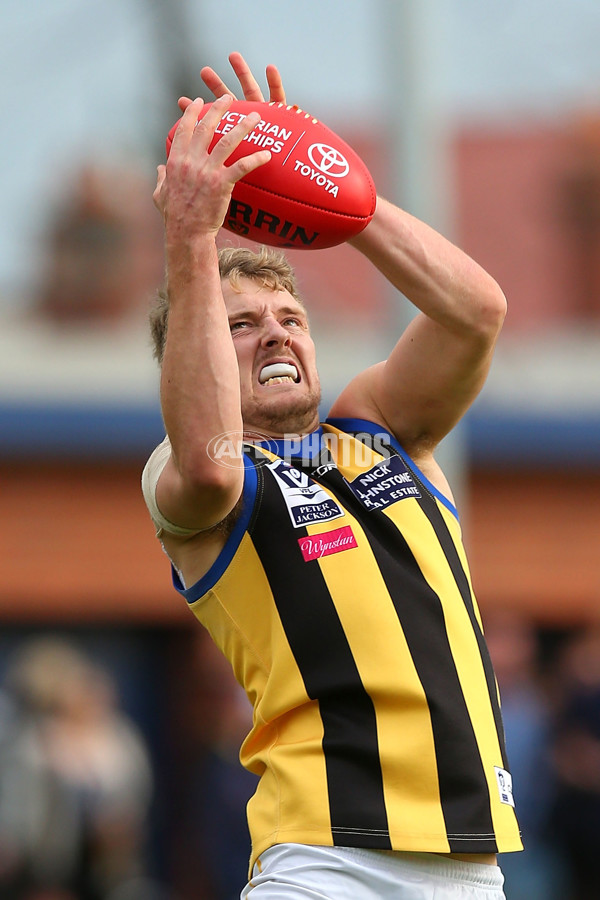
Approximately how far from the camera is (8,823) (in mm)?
6977

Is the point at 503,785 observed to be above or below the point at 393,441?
below

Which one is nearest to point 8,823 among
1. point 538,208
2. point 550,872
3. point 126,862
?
point 126,862

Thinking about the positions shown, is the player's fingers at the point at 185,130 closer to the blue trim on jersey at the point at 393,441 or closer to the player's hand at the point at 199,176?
the player's hand at the point at 199,176

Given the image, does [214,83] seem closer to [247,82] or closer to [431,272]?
[247,82]

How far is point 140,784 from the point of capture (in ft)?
24.6

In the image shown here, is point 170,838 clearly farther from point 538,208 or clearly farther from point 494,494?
point 538,208

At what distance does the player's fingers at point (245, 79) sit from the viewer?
133 inches

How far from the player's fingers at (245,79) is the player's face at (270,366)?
48cm

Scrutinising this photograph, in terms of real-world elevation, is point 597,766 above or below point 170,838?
above

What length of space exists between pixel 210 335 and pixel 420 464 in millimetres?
914

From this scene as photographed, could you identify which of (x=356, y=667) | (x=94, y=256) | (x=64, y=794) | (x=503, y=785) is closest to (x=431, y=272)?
(x=356, y=667)

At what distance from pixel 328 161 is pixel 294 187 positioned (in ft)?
0.37

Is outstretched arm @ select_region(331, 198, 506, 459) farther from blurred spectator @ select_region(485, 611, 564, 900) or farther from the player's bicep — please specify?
blurred spectator @ select_region(485, 611, 564, 900)

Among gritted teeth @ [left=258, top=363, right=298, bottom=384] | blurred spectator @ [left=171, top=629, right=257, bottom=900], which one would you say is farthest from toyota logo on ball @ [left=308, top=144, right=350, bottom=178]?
blurred spectator @ [left=171, top=629, right=257, bottom=900]
